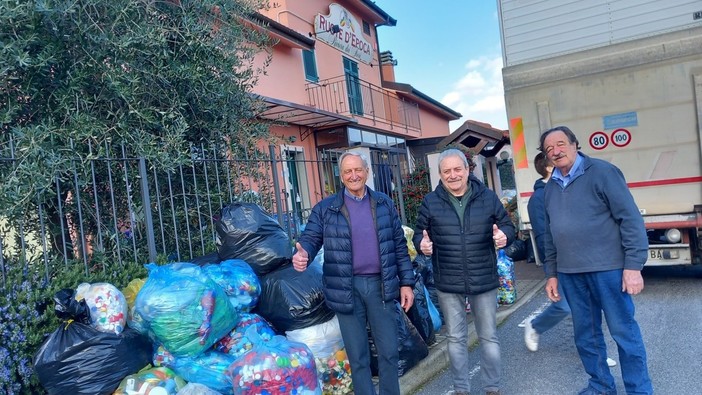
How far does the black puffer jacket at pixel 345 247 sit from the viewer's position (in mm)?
3080

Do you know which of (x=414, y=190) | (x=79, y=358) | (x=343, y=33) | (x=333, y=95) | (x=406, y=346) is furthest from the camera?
(x=343, y=33)

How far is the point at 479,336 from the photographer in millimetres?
3326

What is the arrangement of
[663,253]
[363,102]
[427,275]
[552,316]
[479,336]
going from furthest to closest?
[363,102] → [663,253] → [427,275] → [552,316] → [479,336]

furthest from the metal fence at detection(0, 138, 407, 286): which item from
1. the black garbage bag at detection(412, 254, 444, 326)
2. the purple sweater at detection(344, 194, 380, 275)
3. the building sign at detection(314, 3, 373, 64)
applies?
the building sign at detection(314, 3, 373, 64)

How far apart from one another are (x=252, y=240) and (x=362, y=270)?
4.04 ft

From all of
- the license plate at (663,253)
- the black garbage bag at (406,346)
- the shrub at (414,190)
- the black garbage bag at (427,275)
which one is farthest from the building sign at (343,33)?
the black garbage bag at (406,346)

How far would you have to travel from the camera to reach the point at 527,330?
423 centimetres

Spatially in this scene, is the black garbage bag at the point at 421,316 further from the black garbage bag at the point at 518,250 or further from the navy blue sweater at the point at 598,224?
the black garbage bag at the point at 518,250

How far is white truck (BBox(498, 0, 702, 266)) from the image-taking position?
5.58 metres

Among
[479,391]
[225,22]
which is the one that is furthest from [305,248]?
[225,22]

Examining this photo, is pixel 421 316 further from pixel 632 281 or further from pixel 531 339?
pixel 632 281

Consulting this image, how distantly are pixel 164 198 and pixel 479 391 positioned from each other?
330 centimetres

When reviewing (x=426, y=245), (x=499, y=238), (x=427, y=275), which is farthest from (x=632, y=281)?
(x=427, y=275)

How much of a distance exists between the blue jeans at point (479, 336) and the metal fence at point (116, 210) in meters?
2.35
